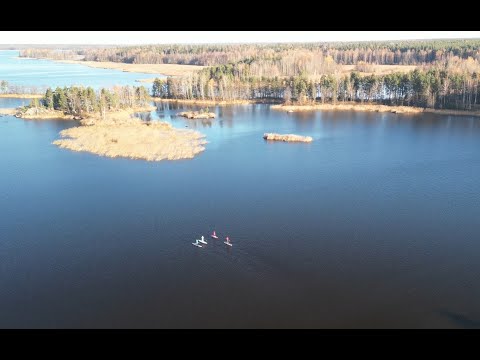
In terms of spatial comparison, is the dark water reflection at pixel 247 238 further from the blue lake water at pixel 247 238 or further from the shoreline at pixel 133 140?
the shoreline at pixel 133 140

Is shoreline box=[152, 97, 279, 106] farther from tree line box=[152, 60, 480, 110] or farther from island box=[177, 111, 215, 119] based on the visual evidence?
island box=[177, 111, 215, 119]

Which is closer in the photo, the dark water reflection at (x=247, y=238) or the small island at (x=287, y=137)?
the dark water reflection at (x=247, y=238)

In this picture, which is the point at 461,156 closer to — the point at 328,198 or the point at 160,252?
the point at 328,198

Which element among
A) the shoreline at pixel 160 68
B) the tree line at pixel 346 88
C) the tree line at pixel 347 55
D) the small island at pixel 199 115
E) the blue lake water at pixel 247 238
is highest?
the tree line at pixel 347 55

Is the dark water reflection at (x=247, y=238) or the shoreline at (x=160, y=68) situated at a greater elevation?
the shoreline at (x=160, y=68)

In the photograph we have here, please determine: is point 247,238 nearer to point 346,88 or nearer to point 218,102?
point 346,88

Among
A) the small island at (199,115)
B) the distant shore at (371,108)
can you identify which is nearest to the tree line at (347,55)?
the distant shore at (371,108)

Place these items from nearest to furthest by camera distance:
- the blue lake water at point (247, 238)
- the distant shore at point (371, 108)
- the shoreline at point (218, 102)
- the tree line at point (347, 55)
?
1. the blue lake water at point (247, 238)
2. the distant shore at point (371, 108)
3. the shoreline at point (218, 102)
4. the tree line at point (347, 55)

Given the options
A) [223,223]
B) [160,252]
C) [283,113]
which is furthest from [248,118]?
[160,252]
